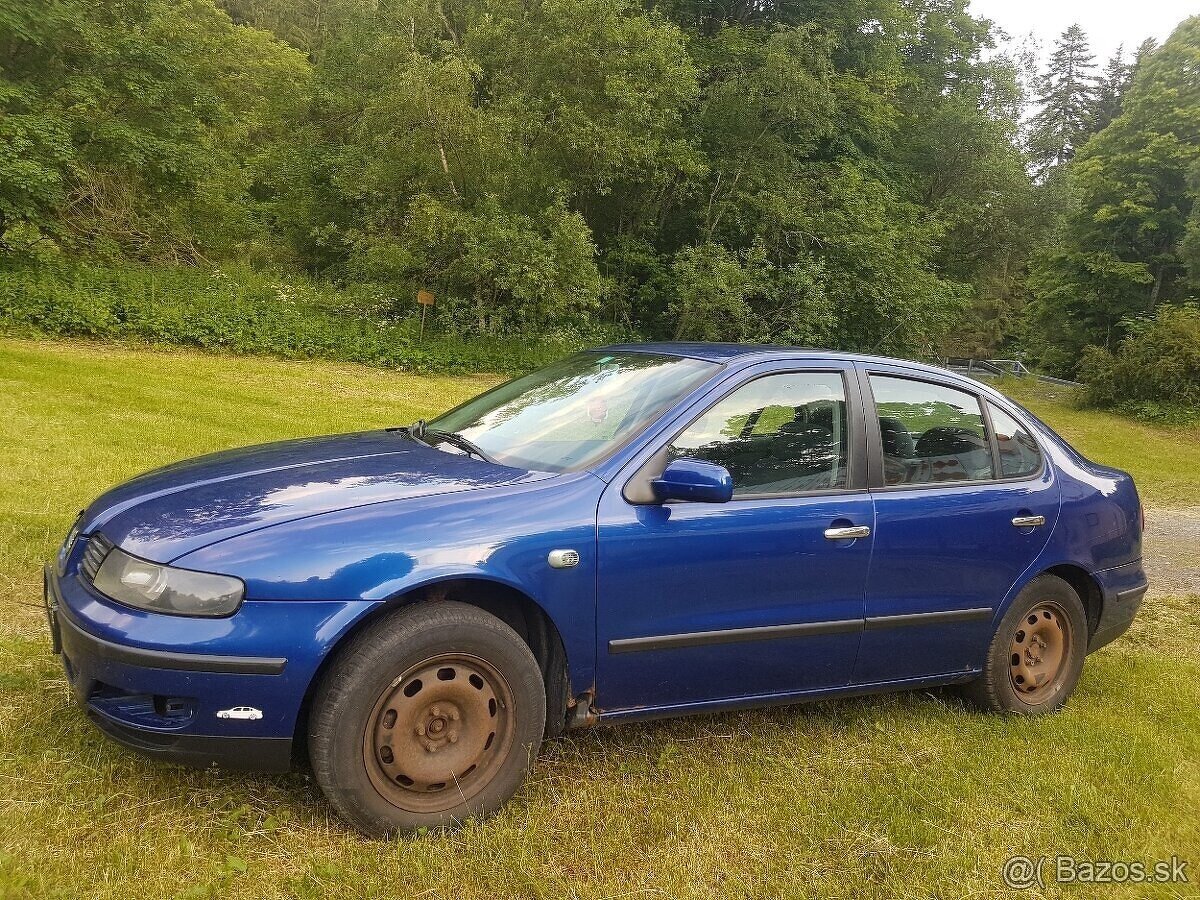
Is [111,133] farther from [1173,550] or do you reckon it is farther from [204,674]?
[1173,550]

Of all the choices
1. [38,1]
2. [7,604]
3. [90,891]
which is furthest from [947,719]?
[38,1]

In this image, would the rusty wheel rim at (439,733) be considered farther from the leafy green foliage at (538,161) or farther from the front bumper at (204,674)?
the leafy green foliage at (538,161)

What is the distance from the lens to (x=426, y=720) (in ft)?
8.88

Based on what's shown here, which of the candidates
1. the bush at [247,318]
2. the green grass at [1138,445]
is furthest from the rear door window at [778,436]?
the bush at [247,318]

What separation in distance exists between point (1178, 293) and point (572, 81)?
79.4ft

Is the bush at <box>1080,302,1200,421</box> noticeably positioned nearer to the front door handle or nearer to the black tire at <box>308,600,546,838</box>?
the front door handle

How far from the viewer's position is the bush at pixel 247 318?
52.4 ft

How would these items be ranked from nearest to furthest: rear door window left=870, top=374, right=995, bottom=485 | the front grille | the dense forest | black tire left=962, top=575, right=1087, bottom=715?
the front grille → rear door window left=870, top=374, right=995, bottom=485 → black tire left=962, top=575, right=1087, bottom=715 → the dense forest

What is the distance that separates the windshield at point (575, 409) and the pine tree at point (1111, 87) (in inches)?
2482

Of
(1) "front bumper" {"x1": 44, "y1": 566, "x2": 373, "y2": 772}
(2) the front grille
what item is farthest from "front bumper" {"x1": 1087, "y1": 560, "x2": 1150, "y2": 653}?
(2) the front grille

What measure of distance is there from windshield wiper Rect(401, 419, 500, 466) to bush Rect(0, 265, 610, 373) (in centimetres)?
1470

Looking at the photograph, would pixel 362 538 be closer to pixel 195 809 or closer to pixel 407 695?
pixel 407 695

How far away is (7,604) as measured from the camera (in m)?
4.30

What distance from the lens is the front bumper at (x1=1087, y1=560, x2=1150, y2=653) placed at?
418 cm
